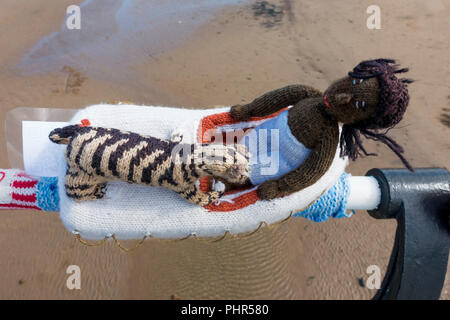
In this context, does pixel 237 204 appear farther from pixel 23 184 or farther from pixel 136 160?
pixel 23 184

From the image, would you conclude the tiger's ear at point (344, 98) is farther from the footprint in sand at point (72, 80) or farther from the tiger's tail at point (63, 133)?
the footprint in sand at point (72, 80)

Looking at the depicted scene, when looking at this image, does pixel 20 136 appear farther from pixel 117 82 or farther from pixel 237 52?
pixel 237 52

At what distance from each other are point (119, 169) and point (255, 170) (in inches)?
22.8

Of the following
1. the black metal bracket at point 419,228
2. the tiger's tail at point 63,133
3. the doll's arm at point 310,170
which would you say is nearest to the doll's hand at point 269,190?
the doll's arm at point 310,170

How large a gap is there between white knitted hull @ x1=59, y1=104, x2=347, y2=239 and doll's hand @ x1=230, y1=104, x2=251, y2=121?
30cm

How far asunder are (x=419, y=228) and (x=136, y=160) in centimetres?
114

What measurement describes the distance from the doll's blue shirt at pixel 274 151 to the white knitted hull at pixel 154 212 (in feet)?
0.40

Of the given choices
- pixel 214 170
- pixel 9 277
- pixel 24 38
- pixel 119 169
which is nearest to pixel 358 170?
pixel 214 170

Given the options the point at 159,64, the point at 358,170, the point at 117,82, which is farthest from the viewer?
the point at 159,64

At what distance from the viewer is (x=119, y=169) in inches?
38.3

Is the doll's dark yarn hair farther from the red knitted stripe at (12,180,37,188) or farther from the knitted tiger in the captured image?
the red knitted stripe at (12,180,37,188)

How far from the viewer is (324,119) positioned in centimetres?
106

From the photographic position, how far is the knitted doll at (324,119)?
0.92m

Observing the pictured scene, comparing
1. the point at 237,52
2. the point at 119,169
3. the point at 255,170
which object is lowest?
the point at 255,170
